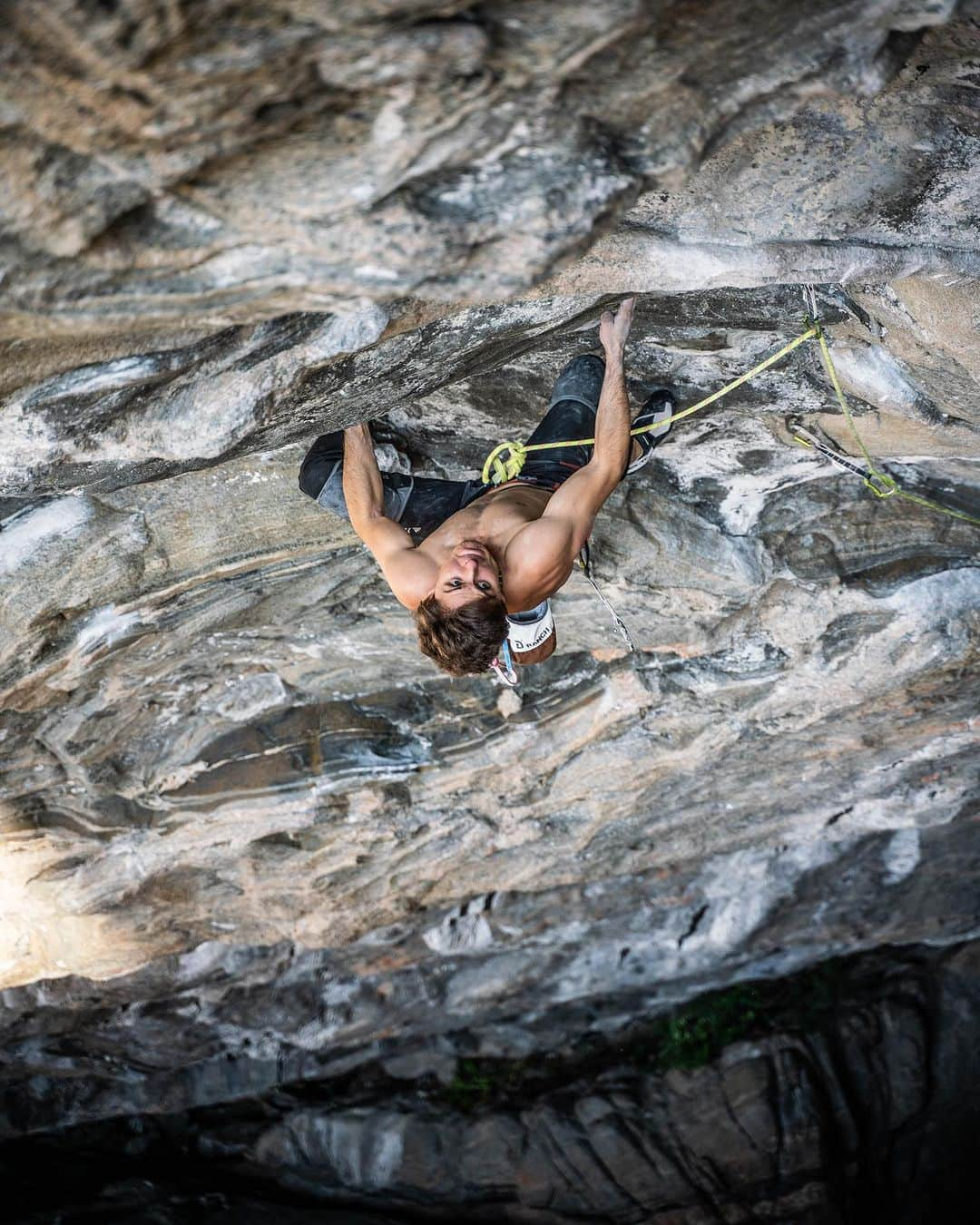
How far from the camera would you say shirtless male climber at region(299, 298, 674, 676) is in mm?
3373

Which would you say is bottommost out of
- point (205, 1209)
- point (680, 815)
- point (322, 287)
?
point (205, 1209)

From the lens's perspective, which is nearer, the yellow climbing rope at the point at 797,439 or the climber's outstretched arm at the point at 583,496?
the climber's outstretched arm at the point at 583,496

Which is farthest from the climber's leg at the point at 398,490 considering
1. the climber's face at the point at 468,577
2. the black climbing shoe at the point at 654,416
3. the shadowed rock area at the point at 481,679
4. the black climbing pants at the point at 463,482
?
the black climbing shoe at the point at 654,416

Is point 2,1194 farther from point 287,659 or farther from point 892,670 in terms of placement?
point 892,670

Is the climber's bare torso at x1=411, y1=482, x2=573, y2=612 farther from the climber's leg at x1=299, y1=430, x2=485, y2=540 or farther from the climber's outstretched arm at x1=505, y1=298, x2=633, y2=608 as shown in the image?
the climber's leg at x1=299, y1=430, x2=485, y2=540

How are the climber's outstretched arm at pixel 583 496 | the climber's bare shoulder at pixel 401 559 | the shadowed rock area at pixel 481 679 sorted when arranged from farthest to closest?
the climber's bare shoulder at pixel 401 559 → the climber's outstretched arm at pixel 583 496 → the shadowed rock area at pixel 481 679

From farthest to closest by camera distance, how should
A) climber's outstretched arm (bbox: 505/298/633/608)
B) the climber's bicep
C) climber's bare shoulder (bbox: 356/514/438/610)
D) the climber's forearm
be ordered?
the climber's forearm < climber's bare shoulder (bbox: 356/514/438/610) < the climber's bicep < climber's outstretched arm (bbox: 505/298/633/608)

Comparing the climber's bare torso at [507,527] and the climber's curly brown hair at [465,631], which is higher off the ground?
the climber's bare torso at [507,527]

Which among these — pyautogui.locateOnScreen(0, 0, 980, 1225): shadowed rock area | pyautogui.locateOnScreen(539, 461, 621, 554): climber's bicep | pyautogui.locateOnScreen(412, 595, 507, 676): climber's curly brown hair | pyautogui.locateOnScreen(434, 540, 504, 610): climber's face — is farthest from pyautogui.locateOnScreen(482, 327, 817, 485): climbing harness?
pyautogui.locateOnScreen(412, 595, 507, 676): climber's curly brown hair

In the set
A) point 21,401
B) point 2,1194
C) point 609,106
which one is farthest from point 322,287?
point 2,1194

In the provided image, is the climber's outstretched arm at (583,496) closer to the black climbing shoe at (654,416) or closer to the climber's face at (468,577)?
the climber's face at (468,577)

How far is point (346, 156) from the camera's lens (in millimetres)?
1745

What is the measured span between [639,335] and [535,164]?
5.95 ft

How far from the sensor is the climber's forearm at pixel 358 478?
3.74m
